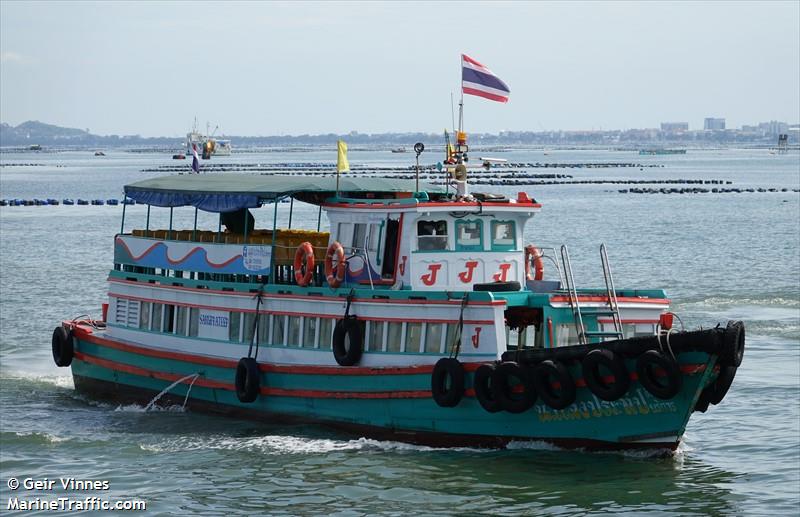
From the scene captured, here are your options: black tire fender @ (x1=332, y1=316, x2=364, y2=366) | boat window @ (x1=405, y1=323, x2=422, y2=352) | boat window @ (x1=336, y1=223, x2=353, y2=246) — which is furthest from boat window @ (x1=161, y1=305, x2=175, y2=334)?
boat window @ (x1=405, y1=323, x2=422, y2=352)

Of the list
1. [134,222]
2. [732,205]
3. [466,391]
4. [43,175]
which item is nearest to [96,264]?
[134,222]

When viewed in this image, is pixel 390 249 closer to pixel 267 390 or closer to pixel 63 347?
pixel 267 390

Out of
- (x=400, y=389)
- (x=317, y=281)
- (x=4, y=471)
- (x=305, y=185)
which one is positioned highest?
(x=305, y=185)

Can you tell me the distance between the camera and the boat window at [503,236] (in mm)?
26828

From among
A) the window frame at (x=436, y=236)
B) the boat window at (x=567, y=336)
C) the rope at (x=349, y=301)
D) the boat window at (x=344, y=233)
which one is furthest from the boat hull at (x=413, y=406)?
the boat window at (x=344, y=233)

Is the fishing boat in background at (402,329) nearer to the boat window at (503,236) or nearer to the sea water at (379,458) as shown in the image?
the boat window at (503,236)

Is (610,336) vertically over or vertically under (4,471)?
over

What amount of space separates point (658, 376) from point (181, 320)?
38.5 ft

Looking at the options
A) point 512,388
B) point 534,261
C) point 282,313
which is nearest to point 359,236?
point 282,313

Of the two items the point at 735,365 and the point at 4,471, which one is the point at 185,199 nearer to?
the point at 4,471

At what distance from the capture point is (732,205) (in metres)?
109

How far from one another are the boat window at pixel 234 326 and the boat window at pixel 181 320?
62.7 inches

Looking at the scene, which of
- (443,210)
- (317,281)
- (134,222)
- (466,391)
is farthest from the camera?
(134,222)

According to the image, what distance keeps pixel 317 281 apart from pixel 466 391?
16.1 feet
